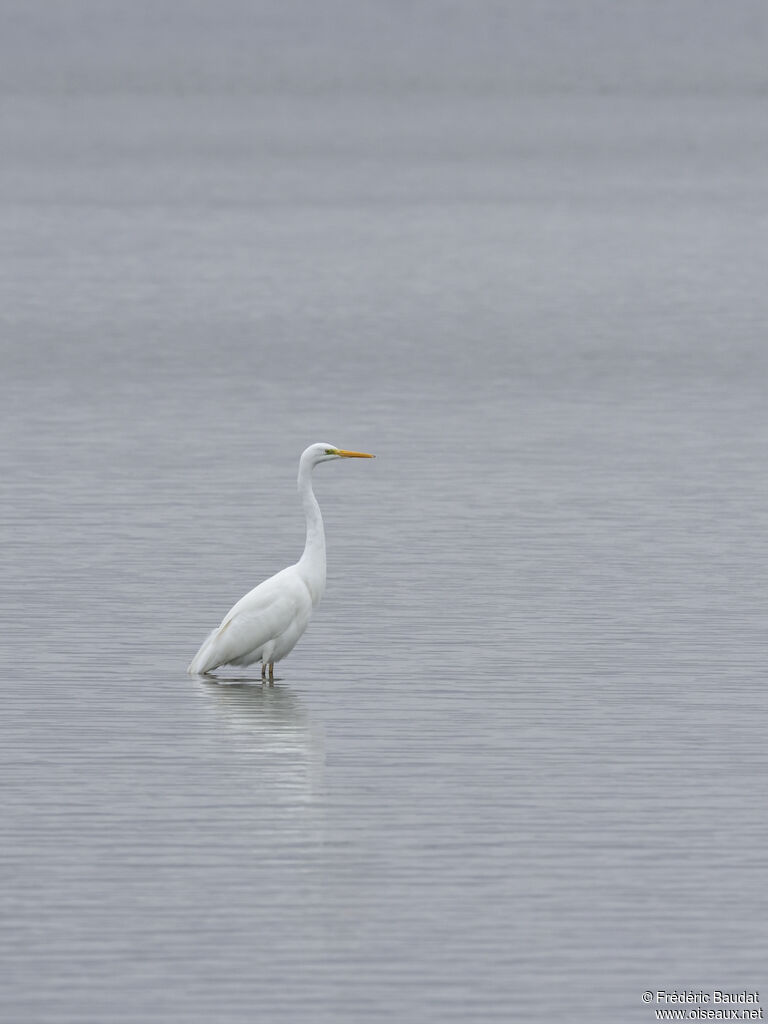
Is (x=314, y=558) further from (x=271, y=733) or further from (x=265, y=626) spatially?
(x=271, y=733)

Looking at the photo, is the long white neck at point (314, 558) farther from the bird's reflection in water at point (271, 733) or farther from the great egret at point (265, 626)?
the bird's reflection in water at point (271, 733)

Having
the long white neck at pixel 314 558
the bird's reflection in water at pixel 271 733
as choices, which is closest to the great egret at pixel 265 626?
the long white neck at pixel 314 558

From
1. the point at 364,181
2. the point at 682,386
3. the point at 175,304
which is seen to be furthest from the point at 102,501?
the point at 364,181

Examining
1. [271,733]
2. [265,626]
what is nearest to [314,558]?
[265,626]

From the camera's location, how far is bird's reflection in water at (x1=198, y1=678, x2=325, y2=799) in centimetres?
1502

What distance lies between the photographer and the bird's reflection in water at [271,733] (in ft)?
49.3

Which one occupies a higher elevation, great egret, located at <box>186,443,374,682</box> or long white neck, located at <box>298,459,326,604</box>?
long white neck, located at <box>298,459,326,604</box>

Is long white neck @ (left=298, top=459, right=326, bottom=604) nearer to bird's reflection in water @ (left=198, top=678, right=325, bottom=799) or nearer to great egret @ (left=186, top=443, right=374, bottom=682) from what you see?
great egret @ (left=186, top=443, right=374, bottom=682)

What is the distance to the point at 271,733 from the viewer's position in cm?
1619

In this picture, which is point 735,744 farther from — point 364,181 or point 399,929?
point 364,181

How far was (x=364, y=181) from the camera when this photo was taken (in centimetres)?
14075

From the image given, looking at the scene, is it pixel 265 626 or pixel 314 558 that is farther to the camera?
pixel 314 558

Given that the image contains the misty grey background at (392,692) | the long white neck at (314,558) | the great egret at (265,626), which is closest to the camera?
the misty grey background at (392,692)

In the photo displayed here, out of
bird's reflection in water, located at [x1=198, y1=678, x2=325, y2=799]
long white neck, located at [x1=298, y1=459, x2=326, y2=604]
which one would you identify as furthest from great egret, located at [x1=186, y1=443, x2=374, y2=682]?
bird's reflection in water, located at [x1=198, y1=678, x2=325, y2=799]
